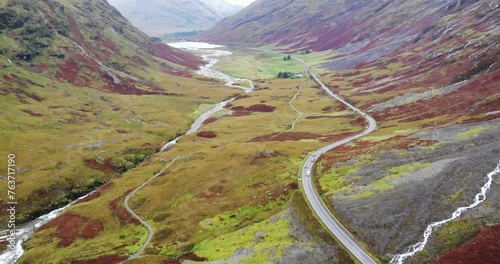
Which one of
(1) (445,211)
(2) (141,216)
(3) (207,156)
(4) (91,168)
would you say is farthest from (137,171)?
(1) (445,211)

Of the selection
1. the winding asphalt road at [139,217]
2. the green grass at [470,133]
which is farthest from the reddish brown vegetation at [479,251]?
the winding asphalt road at [139,217]

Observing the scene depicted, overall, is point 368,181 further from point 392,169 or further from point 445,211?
point 445,211

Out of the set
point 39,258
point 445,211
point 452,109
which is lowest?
point 39,258

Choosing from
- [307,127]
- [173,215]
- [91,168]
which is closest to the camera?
[173,215]

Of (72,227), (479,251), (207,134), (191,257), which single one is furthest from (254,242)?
(207,134)

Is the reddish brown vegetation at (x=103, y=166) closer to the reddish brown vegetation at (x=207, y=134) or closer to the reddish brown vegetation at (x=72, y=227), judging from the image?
the reddish brown vegetation at (x=72, y=227)

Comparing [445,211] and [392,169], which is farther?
[392,169]

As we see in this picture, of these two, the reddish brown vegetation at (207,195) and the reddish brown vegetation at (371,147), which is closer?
the reddish brown vegetation at (371,147)
